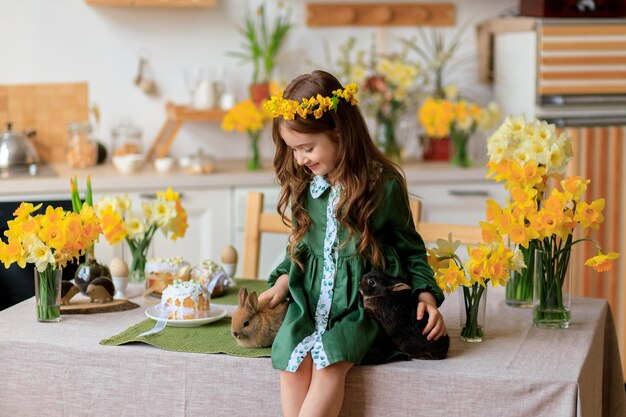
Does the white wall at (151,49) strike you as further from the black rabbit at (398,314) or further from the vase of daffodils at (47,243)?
the black rabbit at (398,314)

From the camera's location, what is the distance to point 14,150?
3.72 meters

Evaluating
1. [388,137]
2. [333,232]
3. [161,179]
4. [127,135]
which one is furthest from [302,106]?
[127,135]

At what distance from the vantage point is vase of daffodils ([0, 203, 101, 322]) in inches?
77.5

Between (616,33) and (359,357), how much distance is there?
238cm

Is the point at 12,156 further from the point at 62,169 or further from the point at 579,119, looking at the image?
the point at 579,119

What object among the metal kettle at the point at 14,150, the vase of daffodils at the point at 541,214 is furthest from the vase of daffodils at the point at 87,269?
the metal kettle at the point at 14,150

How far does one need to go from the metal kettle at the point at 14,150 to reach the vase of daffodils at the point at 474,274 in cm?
225

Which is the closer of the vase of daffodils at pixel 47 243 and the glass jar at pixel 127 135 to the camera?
the vase of daffodils at pixel 47 243

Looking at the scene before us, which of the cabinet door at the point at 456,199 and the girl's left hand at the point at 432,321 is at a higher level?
the cabinet door at the point at 456,199

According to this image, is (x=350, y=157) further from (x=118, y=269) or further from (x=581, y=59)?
(x=581, y=59)

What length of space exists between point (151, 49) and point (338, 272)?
2426 millimetres

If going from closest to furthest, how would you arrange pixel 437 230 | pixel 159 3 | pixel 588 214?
pixel 588 214, pixel 437 230, pixel 159 3

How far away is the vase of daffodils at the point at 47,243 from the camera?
1968mm

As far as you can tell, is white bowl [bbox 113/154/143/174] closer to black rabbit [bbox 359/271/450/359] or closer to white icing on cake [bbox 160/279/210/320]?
white icing on cake [bbox 160/279/210/320]
